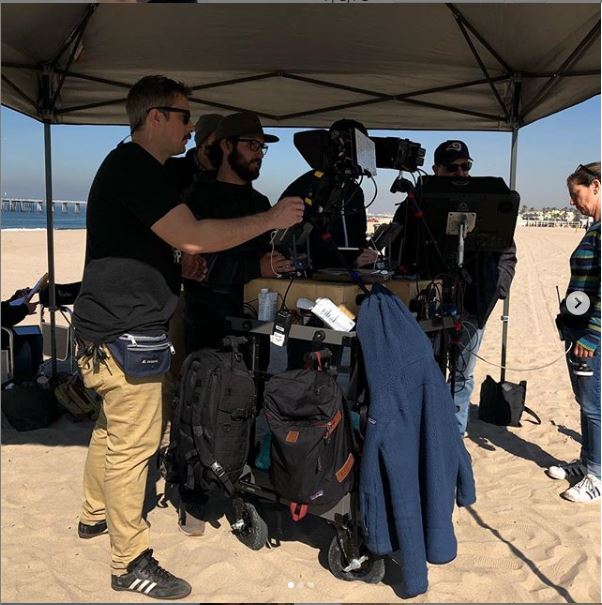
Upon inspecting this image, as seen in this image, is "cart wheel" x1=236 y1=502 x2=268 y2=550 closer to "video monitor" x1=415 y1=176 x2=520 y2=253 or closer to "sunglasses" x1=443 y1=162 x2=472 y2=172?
"video monitor" x1=415 y1=176 x2=520 y2=253

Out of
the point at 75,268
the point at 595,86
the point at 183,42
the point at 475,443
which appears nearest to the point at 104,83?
the point at 183,42

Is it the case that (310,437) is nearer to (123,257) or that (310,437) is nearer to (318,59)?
(123,257)

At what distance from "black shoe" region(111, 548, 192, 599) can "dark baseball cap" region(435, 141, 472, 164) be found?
9.05 ft

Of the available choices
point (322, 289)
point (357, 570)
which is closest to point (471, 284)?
point (322, 289)

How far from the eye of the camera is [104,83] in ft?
15.5

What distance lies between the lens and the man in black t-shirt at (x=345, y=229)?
2498 millimetres

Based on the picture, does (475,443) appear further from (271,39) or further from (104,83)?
(104,83)

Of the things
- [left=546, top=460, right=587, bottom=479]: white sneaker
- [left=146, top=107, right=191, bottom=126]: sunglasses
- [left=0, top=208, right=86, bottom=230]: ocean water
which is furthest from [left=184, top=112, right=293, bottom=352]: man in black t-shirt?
[left=0, top=208, right=86, bottom=230]: ocean water

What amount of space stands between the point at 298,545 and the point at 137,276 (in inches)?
59.6

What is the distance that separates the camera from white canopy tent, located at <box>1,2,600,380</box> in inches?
138

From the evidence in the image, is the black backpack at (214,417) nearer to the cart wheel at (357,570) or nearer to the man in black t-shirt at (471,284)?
the cart wheel at (357,570)

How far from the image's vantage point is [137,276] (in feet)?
7.57

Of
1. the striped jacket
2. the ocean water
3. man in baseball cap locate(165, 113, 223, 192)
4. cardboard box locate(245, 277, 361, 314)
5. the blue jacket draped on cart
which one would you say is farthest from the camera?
the ocean water

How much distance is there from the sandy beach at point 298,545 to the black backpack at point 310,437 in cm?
52
